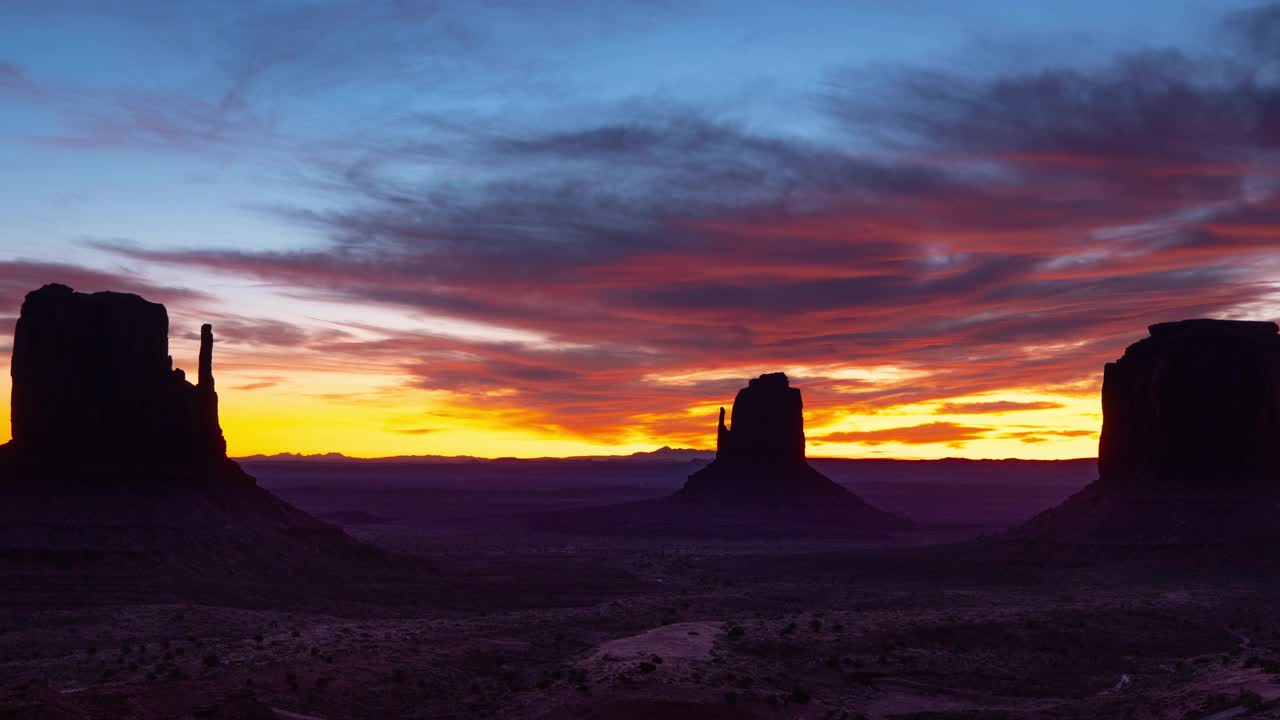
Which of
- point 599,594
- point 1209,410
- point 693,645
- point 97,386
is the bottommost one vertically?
point 599,594

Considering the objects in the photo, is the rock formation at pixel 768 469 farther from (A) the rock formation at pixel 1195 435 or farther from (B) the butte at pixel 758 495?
(A) the rock formation at pixel 1195 435

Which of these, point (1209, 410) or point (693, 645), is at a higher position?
point (1209, 410)

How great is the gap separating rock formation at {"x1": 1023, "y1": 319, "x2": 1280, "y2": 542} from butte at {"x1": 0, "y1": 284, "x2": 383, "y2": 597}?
38.8m

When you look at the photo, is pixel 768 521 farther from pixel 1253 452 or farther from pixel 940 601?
pixel 940 601

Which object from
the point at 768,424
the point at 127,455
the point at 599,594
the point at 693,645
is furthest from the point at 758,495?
the point at 693,645

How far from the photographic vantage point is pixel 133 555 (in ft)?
163

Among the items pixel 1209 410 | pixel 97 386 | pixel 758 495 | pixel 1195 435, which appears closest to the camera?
pixel 97 386

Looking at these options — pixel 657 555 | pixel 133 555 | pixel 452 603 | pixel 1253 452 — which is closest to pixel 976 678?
pixel 452 603

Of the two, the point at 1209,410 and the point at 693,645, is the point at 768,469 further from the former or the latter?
the point at 693,645

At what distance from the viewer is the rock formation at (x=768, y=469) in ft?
367

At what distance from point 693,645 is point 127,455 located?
100ft

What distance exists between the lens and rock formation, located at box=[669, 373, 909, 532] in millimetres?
111812

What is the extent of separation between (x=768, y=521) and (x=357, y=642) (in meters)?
71.5

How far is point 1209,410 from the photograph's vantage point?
2544 inches
